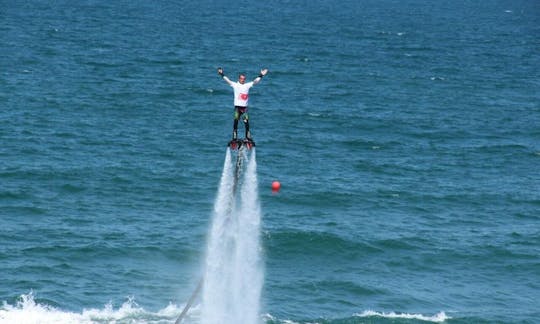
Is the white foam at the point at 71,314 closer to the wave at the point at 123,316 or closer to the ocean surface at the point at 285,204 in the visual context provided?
the wave at the point at 123,316

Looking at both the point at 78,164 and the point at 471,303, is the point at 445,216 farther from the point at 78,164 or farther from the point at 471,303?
the point at 78,164

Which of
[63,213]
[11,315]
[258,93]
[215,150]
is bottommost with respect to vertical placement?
[11,315]

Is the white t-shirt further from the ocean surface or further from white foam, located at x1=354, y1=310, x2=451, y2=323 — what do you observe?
white foam, located at x1=354, y1=310, x2=451, y2=323

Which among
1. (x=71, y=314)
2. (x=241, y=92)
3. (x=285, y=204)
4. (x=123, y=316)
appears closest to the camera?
(x=241, y=92)

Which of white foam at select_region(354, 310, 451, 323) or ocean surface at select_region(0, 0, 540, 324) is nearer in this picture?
white foam at select_region(354, 310, 451, 323)

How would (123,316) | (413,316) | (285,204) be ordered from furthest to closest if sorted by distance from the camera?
(285,204)
(413,316)
(123,316)

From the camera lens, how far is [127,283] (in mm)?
100750

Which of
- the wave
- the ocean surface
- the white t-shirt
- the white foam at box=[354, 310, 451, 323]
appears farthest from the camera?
the ocean surface

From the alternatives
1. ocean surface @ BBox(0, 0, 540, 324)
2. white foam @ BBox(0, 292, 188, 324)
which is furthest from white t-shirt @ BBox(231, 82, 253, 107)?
white foam @ BBox(0, 292, 188, 324)

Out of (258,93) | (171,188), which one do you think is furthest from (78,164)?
(258,93)

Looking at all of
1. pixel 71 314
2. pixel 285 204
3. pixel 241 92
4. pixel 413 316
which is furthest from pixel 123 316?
pixel 241 92

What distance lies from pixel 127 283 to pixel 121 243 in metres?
9.52

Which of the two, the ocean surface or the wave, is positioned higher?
the ocean surface

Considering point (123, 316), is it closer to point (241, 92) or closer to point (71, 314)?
point (71, 314)
